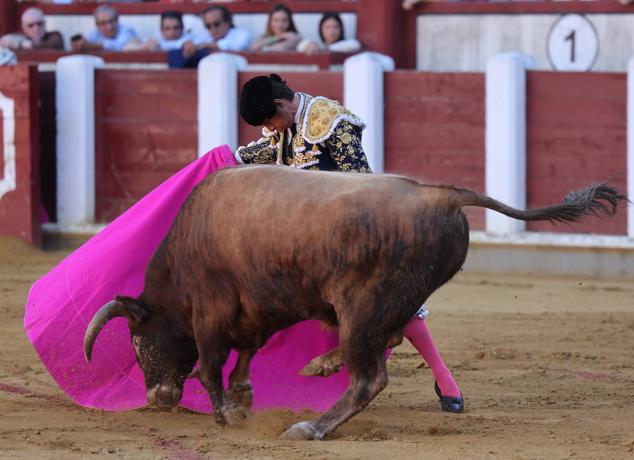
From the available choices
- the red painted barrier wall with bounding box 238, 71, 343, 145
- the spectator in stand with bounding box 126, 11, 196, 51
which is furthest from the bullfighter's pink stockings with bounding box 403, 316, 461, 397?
the spectator in stand with bounding box 126, 11, 196, 51

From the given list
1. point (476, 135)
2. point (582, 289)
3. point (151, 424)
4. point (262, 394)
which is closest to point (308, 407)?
point (262, 394)

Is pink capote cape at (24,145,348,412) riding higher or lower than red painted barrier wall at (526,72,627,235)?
lower

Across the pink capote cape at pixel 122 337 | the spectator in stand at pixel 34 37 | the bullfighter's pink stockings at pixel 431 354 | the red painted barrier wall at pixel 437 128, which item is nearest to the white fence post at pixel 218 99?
the red painted barrier wall at pixel 437 128

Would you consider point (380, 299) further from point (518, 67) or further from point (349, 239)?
point (518, 67)

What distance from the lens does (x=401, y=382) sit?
4.88 meters

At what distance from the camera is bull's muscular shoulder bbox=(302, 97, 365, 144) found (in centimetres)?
409

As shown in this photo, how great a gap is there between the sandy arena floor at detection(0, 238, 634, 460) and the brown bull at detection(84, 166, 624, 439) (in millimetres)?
159

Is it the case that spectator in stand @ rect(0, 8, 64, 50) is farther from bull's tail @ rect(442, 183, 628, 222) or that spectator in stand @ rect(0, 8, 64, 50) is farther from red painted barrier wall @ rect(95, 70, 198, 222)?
bull's tail @ rect(442, 183, 628, 222)

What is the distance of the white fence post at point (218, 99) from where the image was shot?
851 centimetres

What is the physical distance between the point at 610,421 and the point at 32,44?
6702mm

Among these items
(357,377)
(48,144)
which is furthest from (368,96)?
(357,377)

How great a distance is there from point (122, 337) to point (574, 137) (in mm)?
4225

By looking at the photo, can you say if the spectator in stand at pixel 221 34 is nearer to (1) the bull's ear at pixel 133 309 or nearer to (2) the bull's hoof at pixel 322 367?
(1) the bull's ear at pixel 133 309

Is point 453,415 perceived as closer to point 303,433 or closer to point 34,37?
point 303,433
